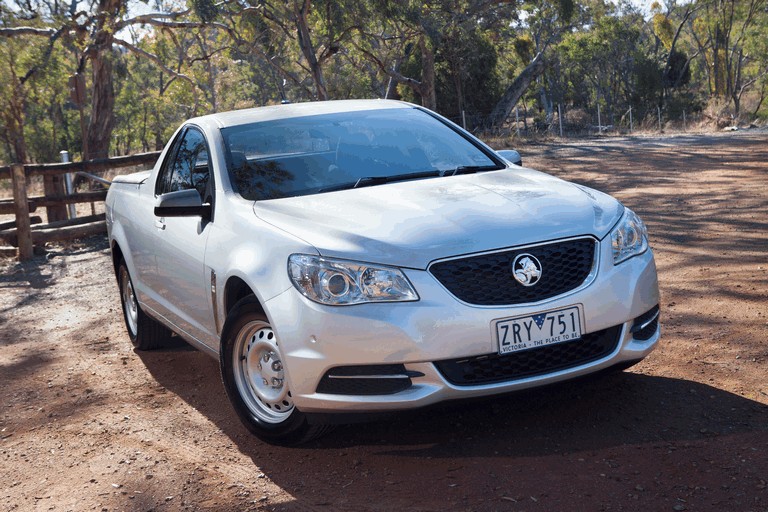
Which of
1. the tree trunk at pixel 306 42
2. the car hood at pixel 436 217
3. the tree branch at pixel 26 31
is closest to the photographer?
the car hood at pixel 436 217

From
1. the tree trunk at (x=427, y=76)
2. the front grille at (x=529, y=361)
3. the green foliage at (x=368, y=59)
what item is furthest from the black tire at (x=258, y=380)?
the tree trunk at (x=427, y=76)

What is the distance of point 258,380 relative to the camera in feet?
14.7

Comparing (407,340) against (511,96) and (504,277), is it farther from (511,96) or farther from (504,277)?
(511,96)

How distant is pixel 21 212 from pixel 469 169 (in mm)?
9029

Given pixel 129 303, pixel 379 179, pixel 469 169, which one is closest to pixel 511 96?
pixel 129 303

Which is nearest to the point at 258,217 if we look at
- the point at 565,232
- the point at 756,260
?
the point at 565,232

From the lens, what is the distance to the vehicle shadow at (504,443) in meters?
3.85

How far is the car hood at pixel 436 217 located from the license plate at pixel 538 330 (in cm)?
32

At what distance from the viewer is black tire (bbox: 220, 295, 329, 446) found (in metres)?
4.30

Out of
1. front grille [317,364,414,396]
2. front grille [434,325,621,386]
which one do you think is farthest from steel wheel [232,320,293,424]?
front grille [434,325,621,386]

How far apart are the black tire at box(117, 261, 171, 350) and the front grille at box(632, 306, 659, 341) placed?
3492 mm

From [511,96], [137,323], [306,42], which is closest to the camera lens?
[137,323]

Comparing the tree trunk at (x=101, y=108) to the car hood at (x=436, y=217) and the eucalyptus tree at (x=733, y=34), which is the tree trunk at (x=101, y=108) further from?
the eucalyptus tree at (x=733, y=34)

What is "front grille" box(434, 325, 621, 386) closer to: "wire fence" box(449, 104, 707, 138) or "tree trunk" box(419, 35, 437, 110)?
"tree trunk" box(419, 35, 437, 110)
